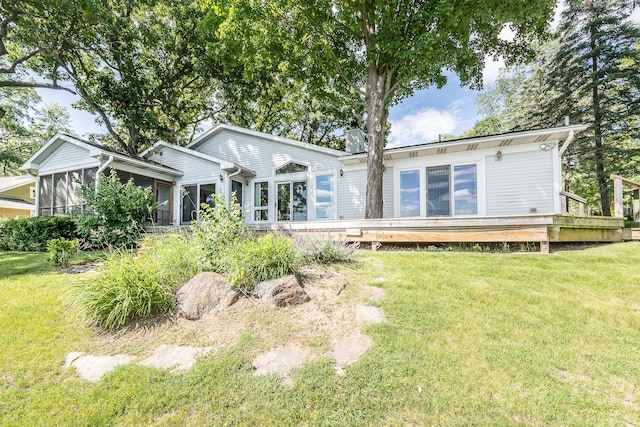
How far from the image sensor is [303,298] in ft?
10.8

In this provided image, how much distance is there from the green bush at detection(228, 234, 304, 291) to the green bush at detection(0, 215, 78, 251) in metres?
7.52

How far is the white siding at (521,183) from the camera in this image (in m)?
7.83

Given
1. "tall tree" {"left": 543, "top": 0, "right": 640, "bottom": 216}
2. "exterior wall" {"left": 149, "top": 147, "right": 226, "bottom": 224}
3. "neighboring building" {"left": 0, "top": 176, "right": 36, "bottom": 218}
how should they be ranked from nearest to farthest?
1. "exterior wall" {"left": 149, "top": 147, "right": 226, "bottom": 224}
2. "tall tree" {"left": 543, "top": 0, "right": 640, "bottom": 216}
3. "neighboring building" {"left": 0, "top": 176, "right": 36, "bottom": 218}

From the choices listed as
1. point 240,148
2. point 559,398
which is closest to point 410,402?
point 559,398

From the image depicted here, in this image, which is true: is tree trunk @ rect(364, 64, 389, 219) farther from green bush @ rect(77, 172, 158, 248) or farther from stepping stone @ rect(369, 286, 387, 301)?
green bush @ rect(77, 172, 158, 248)

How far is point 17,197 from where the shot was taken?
18.8 m

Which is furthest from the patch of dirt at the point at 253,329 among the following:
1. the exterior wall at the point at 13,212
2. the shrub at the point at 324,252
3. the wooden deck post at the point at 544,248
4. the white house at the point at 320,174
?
the exterior wall at the point at 13,212

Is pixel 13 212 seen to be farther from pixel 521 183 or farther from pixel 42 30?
pixel 521 183

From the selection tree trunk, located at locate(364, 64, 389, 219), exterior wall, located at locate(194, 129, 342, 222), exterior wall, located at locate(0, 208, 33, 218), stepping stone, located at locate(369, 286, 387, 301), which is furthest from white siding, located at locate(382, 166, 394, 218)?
exterior wall, located at locate(0, 208, 33, 218)

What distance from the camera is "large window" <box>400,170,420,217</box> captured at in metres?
9.30

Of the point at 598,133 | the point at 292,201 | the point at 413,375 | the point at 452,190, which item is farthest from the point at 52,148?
the point at 598,133

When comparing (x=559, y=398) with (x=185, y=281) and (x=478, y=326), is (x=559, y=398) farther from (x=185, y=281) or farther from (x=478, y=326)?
(x=185, y=281)

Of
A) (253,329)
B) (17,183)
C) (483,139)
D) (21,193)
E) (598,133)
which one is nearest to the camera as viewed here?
(253,329)

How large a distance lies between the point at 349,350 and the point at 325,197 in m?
8.31
